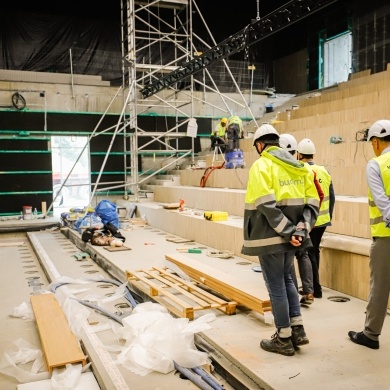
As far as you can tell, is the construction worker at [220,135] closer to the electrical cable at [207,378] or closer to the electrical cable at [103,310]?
the electrical cable at [103,310]

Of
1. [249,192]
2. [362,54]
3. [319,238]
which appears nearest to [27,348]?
[249,192]

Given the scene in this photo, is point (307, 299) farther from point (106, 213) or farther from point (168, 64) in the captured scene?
point (168, 64)

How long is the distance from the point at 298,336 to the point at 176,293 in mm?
1647

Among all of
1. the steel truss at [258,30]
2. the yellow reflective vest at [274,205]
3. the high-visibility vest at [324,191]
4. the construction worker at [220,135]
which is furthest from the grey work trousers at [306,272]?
the construction worker at [220,135]

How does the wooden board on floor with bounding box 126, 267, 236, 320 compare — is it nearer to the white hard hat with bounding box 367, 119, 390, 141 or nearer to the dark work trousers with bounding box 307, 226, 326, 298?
the dark work trousers with bounding box 307, 226, 326, 298

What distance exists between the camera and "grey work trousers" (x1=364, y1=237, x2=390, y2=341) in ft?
8.77

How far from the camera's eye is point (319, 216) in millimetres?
3689

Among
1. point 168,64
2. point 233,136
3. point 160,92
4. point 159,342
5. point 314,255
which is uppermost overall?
point 168,64

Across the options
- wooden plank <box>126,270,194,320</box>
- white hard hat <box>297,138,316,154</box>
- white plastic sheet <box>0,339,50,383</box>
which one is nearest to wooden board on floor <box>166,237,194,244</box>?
wooden plank <box>126,270,194,320</box>

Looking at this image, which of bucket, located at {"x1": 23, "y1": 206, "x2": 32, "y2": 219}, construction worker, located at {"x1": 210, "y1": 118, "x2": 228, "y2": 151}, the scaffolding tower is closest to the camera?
construction worker, located at {"x1": 210, "y1": 118, "x2": 228, "y2": 151}

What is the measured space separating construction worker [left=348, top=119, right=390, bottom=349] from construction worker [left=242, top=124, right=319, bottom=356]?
0.38 m

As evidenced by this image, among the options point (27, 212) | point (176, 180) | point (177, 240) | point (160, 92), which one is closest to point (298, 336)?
point (177, 240)

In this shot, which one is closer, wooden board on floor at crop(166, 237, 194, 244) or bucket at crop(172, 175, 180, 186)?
wooden board on floor at crop(166, 237, 194, 244)

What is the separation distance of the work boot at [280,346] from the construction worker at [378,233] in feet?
1.57
